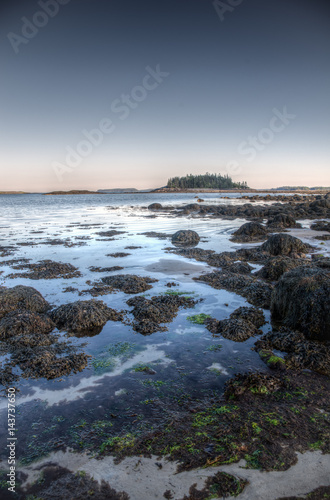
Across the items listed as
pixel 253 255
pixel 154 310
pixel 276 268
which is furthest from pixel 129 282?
pixel 253 255

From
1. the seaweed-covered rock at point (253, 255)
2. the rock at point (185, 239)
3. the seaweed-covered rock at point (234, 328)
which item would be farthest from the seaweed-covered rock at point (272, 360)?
the rock at point (185, 239)

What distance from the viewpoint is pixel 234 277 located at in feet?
25.6

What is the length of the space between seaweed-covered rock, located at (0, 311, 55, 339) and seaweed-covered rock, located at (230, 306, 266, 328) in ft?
11.7

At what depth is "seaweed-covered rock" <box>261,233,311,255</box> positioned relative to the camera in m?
11.2

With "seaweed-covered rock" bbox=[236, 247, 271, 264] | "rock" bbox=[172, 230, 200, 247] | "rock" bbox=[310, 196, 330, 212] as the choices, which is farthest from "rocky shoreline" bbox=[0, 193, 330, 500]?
"rock" bbox=[310, 196, 330, 212]

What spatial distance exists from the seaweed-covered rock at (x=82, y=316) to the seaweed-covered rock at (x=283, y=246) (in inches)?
305

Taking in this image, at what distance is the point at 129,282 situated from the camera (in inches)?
304

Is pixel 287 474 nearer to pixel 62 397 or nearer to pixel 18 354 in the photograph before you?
pixel 62 397

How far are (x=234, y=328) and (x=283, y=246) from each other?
7309 millimetres

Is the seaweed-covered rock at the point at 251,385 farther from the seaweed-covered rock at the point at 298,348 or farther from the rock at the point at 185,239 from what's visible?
the rock at the point at 185,239

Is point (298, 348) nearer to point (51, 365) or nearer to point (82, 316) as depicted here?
point (51, 365)

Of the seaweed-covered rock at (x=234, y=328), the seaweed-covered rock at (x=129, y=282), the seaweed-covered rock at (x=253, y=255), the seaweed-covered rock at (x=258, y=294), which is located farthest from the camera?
the seaweed-covered rock at (x=253, y=255)

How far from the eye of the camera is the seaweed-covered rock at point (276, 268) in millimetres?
8172

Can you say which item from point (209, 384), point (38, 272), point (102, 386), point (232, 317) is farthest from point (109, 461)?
point (38, 272)
